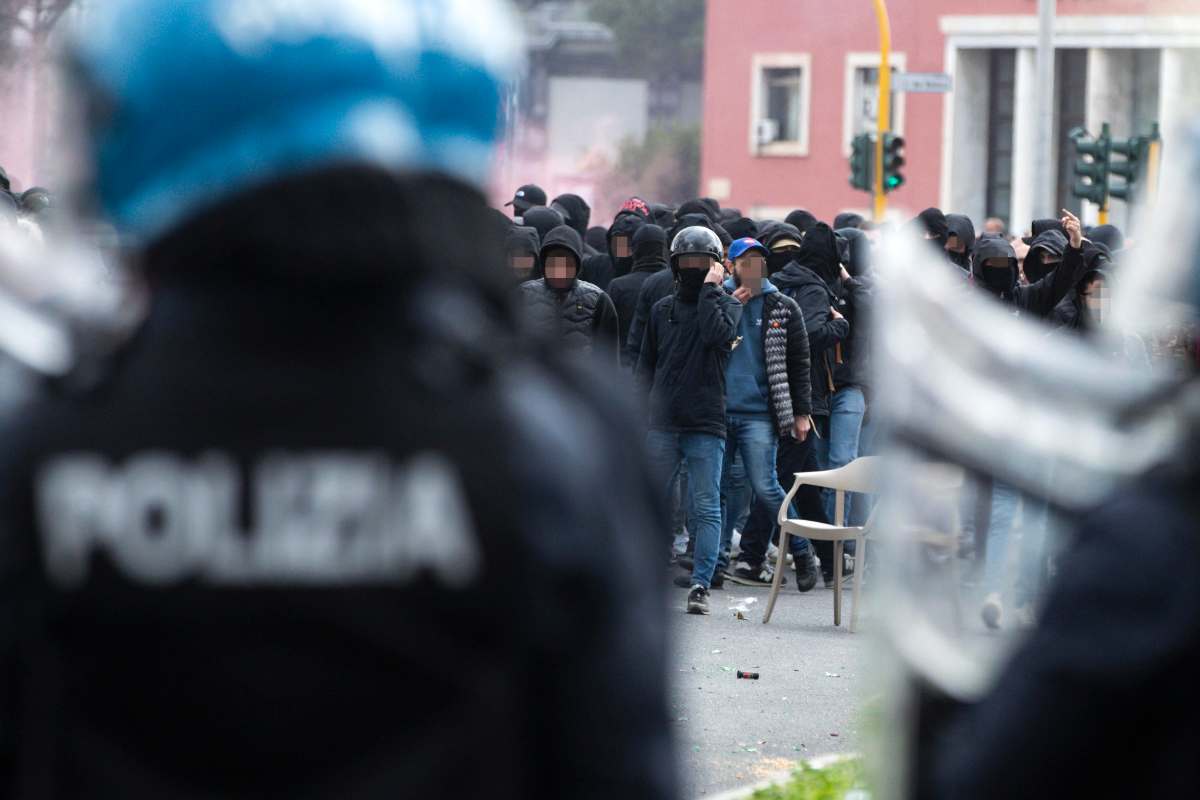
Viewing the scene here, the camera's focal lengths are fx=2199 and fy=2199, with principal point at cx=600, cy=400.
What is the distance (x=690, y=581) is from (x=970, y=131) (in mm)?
41174

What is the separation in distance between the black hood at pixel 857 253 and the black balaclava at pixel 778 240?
0.40m

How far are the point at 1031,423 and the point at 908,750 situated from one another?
1.14 feet

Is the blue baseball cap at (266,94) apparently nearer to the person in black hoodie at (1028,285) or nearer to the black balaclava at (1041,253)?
the person in black hoodie at (1028,285)

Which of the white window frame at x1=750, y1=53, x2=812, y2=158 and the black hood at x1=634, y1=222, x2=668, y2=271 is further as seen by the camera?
the white window frame at x1=750, y1=53, x2=812, y2=158

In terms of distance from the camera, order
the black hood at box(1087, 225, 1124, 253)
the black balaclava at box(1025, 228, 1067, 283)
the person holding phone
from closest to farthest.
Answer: the person holding phone → the black balaclava at box(1025, 228, 1067, 283) → the black hood at box(1087, 225, 1124, 253)

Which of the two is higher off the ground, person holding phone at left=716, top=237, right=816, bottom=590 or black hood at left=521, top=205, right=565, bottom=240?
black hood at left=521, top=205, right=565, bottom=240

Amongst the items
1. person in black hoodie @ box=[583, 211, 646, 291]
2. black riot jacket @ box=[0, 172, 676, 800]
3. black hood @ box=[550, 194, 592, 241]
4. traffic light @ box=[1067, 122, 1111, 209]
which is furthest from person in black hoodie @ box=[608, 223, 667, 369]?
traffic light @ box=[1067, 122, 1111, 209]

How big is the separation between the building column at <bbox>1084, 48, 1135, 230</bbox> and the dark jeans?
37530 mm

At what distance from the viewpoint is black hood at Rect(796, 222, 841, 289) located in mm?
12773

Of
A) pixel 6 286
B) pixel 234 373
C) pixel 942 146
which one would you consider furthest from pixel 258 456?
pixel 942 146

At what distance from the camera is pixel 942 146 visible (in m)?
50.2

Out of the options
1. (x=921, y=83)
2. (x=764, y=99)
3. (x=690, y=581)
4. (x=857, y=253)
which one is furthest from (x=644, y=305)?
(x=764, y=99)

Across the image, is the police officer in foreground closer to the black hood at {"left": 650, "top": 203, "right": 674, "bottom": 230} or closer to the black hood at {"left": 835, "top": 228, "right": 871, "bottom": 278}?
the black hood at {"left": 835, "top": 228, "right": 871, "bottom": 278}

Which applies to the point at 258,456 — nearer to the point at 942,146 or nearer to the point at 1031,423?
the point at 1031,423
